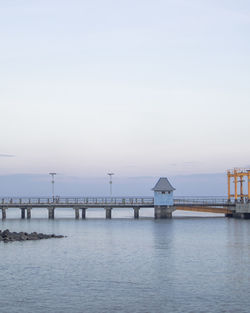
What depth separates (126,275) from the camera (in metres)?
39.8

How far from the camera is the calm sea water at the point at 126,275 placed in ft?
103

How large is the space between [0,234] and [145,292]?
33910 mm

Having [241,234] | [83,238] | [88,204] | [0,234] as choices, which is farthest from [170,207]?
[0,234]

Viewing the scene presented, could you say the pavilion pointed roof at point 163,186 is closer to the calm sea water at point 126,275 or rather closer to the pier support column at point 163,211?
the pier support column at point 163,211

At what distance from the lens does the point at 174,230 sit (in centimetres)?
7856

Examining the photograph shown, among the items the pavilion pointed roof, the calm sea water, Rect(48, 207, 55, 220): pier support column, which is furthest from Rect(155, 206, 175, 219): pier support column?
the calm sea water

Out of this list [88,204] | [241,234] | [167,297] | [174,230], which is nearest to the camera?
[167,297]

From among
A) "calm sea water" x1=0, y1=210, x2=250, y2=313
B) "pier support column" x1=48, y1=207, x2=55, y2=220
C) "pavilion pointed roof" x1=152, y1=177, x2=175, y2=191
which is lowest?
"calm sea water" x1=0, y1=210, x2=250, y2=313

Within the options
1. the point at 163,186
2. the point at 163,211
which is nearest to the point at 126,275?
the point at 163,186

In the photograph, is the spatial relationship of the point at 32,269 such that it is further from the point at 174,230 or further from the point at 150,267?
the point at 174,230

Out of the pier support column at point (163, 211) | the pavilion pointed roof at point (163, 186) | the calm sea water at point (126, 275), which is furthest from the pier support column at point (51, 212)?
the calm sea water at point (126, 275)

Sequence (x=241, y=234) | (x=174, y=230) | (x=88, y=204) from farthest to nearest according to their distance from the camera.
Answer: (x=88, y=204)
(x=174, y=230)
(x=241, y=234)

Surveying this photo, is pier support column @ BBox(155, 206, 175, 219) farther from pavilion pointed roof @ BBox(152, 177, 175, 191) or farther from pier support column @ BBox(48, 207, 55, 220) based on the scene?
pier support column @ BBox(48, 207, 55, 220)

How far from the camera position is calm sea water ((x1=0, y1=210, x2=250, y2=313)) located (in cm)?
3128
